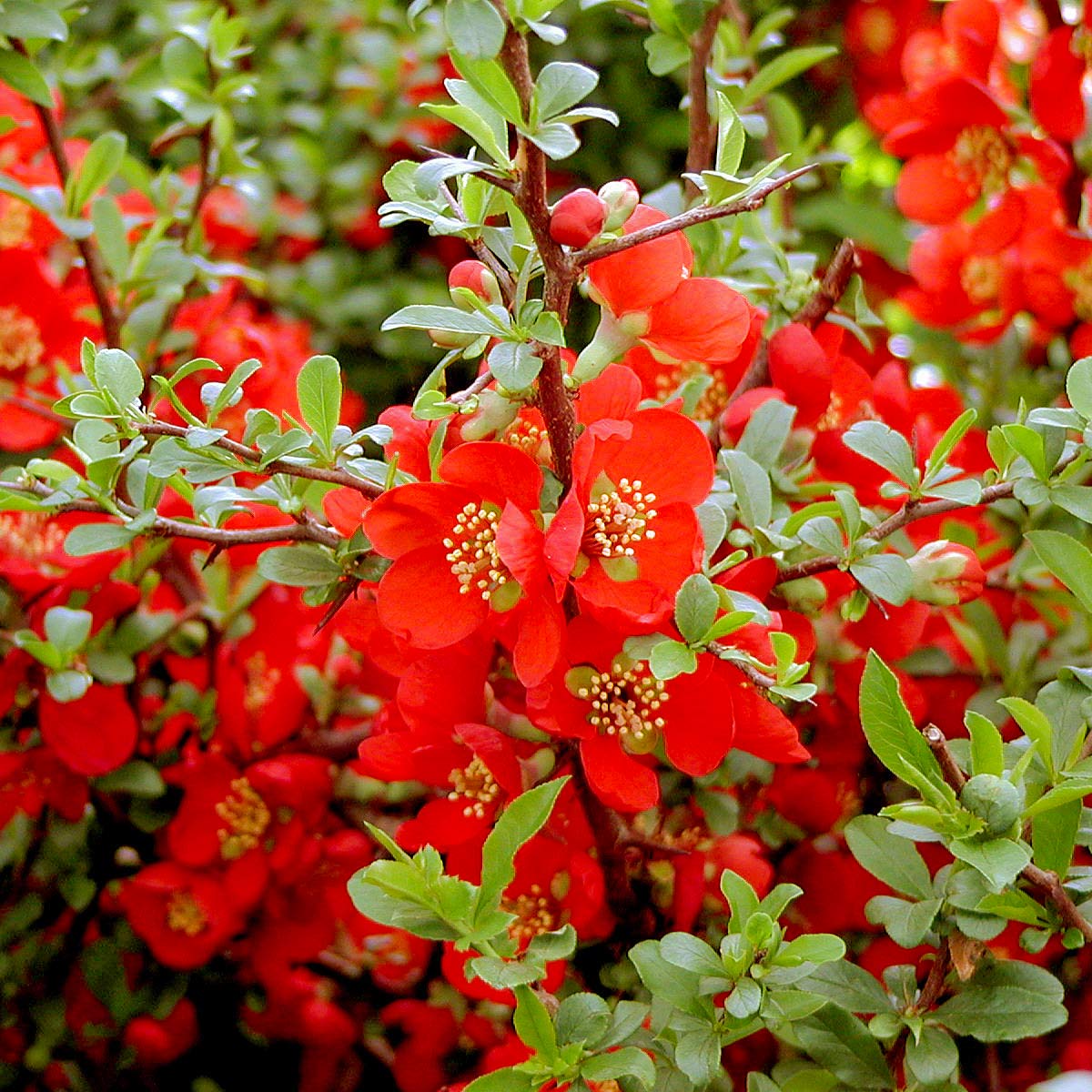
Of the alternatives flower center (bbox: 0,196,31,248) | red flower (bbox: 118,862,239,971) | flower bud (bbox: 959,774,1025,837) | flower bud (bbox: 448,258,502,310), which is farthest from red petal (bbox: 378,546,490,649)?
flower center (bbox: 0,196,31,248)

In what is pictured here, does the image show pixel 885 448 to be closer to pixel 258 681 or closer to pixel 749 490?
pixel 749 490

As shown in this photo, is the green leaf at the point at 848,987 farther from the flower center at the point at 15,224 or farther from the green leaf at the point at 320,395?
the flower center at the point at 15,224

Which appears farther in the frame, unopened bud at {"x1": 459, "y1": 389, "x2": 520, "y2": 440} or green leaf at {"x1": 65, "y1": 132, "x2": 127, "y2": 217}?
green leaf at {"x1": 65, "y1": 132, "x2": 127, "y2": 217}

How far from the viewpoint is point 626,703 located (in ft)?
1.95

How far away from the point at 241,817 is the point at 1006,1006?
1.46ft

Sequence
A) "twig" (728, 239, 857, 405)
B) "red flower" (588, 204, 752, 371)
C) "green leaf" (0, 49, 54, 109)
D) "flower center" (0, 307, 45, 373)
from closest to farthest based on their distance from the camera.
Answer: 1. "red flower" (588, 204, 752, 371)
2. "twig" (728, 239, 857, 405)
3. "green leaf" (0, 49, 54, 109)
4. "flower center" (0, 307, 45, 373)

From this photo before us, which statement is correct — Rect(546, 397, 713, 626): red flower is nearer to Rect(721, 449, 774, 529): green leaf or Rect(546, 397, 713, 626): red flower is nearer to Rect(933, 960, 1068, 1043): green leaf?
Rect(721, 449, 774, 529): green leaf

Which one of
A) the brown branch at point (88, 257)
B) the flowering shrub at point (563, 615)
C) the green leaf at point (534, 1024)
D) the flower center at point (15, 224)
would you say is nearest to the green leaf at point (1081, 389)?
the flowering shrub at point (563, 615)

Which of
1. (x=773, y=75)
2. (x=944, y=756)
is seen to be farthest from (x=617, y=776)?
(x=773, y=75)

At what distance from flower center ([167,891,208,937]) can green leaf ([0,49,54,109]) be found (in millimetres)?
505

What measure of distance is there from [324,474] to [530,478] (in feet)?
0.31

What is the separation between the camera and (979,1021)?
57 cm

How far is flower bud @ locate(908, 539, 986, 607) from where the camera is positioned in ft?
2.19

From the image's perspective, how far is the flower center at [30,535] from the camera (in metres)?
0.88
